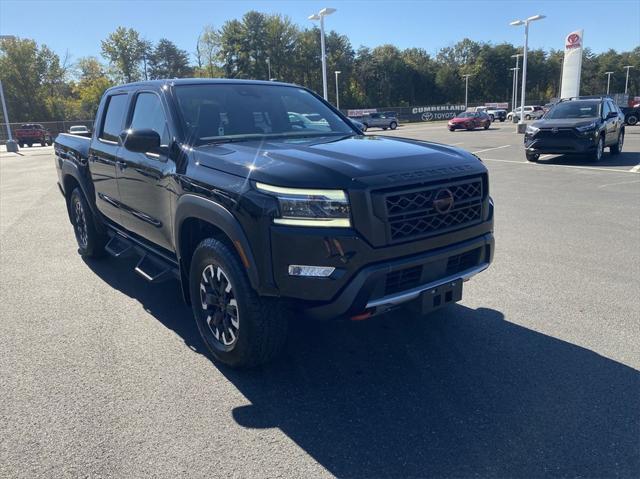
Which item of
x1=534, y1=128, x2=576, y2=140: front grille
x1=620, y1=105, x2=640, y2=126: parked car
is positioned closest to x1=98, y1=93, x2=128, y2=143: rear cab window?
x1=534, y1=128, x2=576, y2=140: front grille

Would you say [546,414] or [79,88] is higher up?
[79,88]

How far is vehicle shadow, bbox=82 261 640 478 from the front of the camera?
8.48ft

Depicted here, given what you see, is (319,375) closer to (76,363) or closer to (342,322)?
(342,322)

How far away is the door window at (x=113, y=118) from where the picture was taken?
16.1ft

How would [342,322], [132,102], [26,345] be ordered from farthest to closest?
1. [132,102]
2. [342,322]
3. [26,345]

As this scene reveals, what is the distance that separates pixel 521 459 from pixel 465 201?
1541mm

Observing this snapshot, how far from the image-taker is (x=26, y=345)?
4.02m

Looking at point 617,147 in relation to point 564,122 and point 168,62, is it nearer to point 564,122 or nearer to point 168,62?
point 564,122

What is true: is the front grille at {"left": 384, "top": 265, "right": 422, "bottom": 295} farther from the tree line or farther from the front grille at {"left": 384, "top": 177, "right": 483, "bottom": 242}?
the tree line

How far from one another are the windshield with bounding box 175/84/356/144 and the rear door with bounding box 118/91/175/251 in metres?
0.25

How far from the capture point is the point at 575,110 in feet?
47.1

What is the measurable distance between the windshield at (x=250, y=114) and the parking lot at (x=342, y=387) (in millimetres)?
1619

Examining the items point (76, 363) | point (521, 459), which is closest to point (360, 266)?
point (521, 459)

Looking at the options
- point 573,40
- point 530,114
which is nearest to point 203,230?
point 573,40
